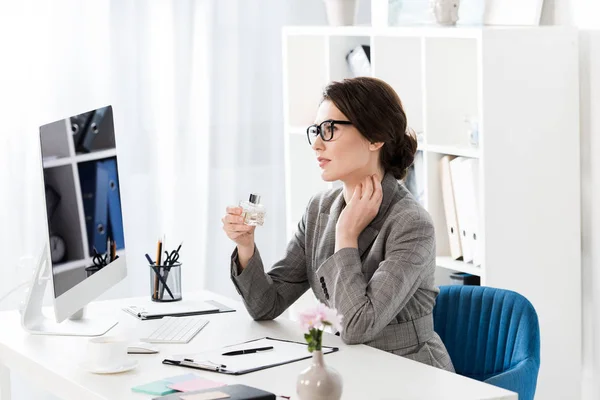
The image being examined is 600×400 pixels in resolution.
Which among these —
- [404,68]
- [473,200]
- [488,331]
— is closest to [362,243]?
[488,331]

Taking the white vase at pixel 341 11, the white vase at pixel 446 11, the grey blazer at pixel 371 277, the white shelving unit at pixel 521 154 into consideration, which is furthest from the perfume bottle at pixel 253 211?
the white vase at pixel 341 11

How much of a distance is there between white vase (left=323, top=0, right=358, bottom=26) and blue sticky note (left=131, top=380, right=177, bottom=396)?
2.01m

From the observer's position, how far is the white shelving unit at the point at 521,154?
2836 millimetres

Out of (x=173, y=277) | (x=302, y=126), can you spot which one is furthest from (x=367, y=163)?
(x=302, y=126)

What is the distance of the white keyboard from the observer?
2.26 m

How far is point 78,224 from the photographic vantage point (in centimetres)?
231

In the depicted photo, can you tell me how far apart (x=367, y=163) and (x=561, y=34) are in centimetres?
88


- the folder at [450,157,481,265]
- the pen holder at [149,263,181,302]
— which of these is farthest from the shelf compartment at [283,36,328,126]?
the pen holder at [149,263,181,302]

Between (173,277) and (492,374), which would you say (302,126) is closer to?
(173,277)

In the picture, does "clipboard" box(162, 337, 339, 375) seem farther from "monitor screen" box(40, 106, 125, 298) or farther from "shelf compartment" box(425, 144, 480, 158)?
"shelf compartment" box(425, 144, 480, 158)

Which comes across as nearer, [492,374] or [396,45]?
[492,374]

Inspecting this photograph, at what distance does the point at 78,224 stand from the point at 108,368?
0.46 meters

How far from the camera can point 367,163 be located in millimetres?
2385

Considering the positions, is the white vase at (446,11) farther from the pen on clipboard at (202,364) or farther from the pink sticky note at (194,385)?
the pink sticky note at (194,385)
